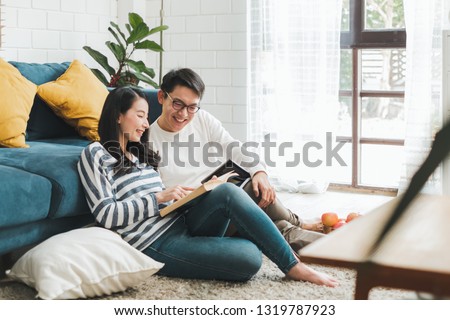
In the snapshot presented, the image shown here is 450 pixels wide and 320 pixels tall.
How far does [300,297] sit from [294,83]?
8.34ft

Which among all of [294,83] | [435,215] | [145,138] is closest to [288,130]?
[294,83]

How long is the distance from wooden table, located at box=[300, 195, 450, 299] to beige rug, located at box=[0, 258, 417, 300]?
2022 millimetres

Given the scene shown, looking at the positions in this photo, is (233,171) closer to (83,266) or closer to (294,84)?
(83,266)

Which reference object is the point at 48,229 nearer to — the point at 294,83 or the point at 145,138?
the point at 145,138

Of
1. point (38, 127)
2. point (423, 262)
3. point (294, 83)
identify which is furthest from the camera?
point (294, 83)

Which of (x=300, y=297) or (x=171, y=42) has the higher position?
(x=171, y=42)

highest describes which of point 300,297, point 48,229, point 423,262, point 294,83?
point 294,83

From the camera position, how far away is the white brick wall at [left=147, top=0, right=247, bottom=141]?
482 centimetres

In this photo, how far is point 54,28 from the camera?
13.9 ft

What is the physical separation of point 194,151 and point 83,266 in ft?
2.57

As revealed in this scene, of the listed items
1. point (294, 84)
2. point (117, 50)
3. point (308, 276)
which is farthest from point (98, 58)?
point (308, 276)

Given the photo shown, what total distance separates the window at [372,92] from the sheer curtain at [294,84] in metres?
0.22

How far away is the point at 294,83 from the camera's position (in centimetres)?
466

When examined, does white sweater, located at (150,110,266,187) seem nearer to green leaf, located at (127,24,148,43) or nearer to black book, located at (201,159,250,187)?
black book, located at (201,159,250,187)
